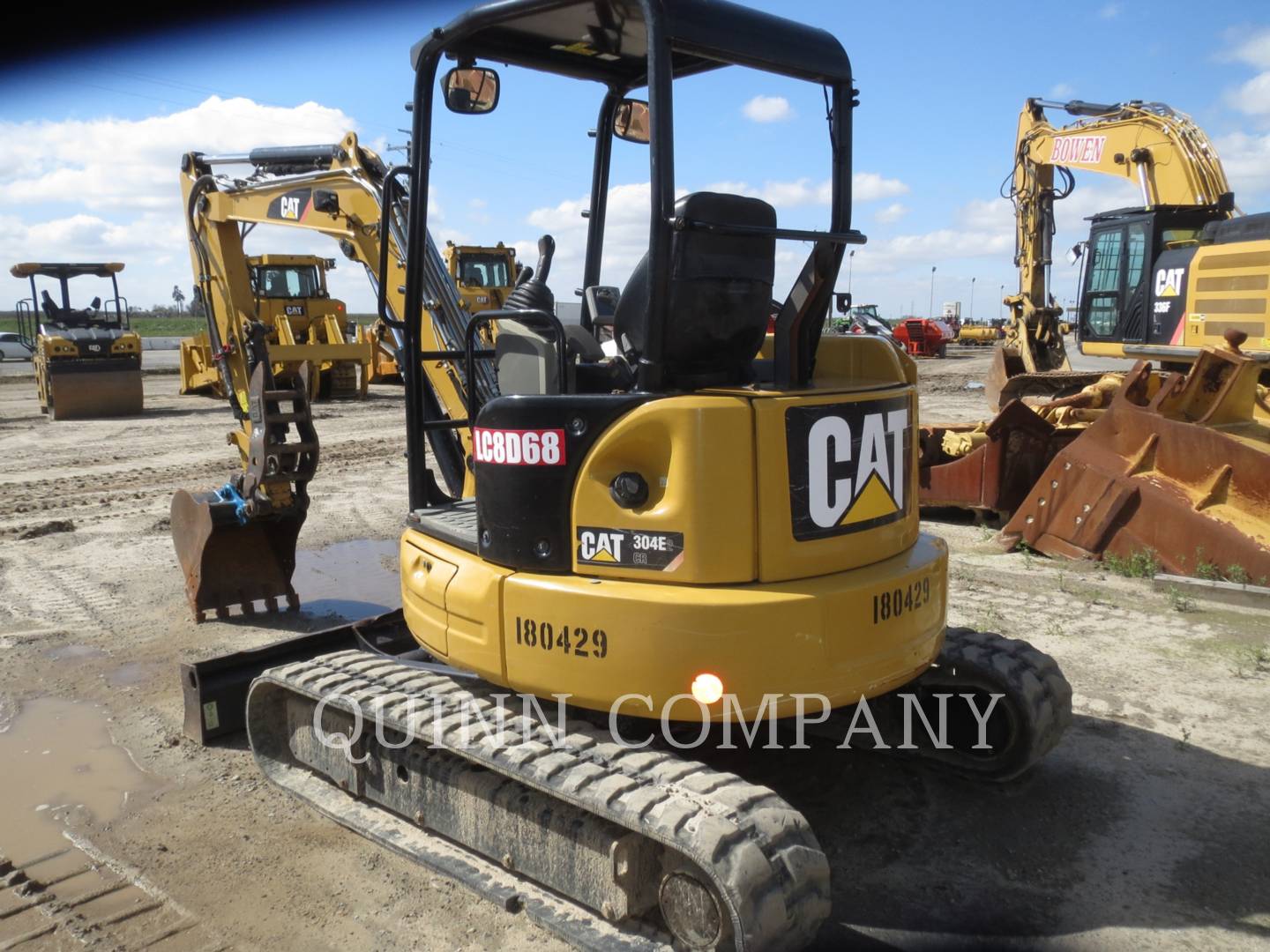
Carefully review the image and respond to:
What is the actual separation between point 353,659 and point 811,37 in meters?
2.94

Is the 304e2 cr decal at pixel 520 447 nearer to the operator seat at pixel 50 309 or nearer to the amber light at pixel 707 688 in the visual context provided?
the amber light at pixel 707 688

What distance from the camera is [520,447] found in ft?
11.3

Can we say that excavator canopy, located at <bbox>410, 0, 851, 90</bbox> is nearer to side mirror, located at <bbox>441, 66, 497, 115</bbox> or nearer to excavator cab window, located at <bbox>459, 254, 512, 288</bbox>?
side mirror, located at <bbox>441, 66, 497, 115</bbox>

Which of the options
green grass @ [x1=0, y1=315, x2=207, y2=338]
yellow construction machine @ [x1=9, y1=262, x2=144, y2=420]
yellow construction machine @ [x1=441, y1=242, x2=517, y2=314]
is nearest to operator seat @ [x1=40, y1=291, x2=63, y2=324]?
yellow construction machine @ [x1=9, y1=262, x2=144, y2=420]

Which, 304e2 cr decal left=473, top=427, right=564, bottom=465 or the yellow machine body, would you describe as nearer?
the yellow machine body

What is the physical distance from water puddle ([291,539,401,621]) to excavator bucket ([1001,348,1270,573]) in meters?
4.81

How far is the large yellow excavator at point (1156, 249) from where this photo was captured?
10.4 metres

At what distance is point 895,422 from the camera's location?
11.9 ft

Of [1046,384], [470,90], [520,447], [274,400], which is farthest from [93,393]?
Result: [520,447]

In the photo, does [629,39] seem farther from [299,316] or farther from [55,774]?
[299,316]

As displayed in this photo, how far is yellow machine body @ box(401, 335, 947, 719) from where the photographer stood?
3146 mm

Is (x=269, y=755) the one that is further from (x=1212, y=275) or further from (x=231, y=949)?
(x=1212, y=275)

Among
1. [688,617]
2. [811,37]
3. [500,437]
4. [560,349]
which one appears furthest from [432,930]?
[811,37]

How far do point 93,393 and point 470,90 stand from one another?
17.6 metres
